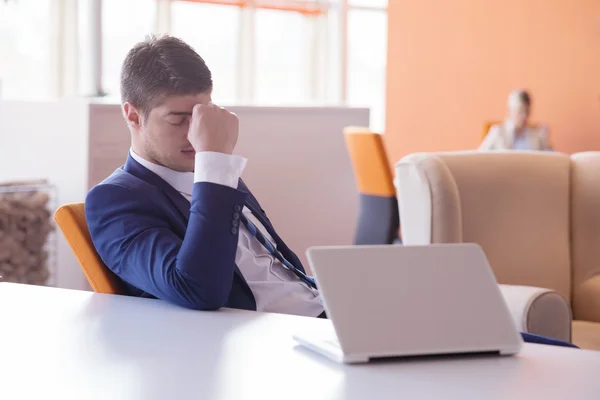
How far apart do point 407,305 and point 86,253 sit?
76cm

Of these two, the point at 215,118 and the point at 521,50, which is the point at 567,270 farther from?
the point at 521,50

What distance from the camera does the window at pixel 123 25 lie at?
9.52m

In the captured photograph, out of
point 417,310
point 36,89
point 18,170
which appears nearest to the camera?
point 417,310

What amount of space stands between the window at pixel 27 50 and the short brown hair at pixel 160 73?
763 centimetres

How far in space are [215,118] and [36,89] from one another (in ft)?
26.7

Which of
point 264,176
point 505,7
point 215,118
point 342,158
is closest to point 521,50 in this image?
point 505,7

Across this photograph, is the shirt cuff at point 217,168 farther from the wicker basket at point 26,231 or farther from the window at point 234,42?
the window at point 234,42

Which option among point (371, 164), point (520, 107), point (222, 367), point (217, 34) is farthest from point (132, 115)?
point (217, 34)

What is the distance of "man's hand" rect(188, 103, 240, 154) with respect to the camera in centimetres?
153

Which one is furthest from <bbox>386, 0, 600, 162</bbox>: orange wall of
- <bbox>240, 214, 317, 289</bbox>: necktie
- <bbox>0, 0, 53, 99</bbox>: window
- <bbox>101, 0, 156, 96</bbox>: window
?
<bbox>240, 214, 317, 289</bbox>: necktie

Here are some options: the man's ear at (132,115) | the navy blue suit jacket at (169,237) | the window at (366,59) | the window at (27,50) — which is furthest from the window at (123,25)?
the navy blue suit jacket at (169,237)

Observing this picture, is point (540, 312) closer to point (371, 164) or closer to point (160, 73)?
point (160, 73)

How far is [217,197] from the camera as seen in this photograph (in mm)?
1464

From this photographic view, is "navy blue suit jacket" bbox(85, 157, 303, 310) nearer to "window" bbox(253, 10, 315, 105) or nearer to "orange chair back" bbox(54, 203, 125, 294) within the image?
"orange chair back" bbox(54, 203, 125, 294)
